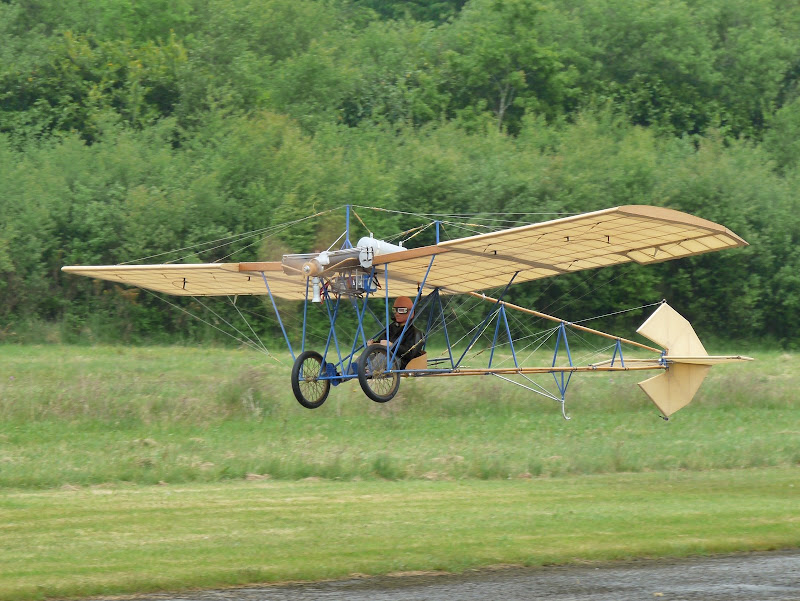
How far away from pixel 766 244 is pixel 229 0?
2998 cm

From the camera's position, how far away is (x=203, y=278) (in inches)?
738

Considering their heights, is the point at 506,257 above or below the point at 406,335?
above

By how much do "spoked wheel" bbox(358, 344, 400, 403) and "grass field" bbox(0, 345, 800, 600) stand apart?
1.61 m

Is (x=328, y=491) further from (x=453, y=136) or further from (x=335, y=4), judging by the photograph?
(x=335, y=4)

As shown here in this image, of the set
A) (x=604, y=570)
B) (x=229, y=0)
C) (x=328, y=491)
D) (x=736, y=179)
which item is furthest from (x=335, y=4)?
(x=604, y=570)

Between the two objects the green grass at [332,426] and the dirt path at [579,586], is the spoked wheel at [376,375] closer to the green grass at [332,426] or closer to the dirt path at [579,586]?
the green grass at [332,426]

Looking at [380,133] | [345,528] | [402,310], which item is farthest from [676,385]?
[380,133]

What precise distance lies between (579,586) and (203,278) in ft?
30.5

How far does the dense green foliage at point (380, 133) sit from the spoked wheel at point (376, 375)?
50.6 feet

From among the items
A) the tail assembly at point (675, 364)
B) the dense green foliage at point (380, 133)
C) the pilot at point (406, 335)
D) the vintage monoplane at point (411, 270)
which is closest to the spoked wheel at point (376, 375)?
the vintage monoplane at point (411, 270)

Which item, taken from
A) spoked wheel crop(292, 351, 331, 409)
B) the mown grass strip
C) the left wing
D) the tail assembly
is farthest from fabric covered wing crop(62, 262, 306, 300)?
the tail assembly

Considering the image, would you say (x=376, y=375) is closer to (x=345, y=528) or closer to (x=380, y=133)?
(x=345, y=528)

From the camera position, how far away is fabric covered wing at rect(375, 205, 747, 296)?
48.4ft

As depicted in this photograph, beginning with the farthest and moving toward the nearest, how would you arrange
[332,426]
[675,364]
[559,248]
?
[332,426] → [675,364] → [559,248]
